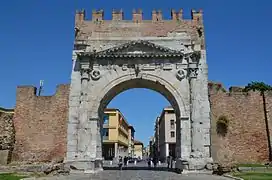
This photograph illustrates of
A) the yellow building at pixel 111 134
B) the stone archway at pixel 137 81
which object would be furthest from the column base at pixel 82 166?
the yellow building at pixel 111 134

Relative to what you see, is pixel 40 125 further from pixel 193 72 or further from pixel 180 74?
pixel 193 72

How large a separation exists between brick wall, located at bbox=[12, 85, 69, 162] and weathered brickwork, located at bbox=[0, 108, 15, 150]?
0.87 ft

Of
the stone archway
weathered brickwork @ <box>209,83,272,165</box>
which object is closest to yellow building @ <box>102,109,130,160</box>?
weathered brickwork @ <box>209,83,272,165</box>

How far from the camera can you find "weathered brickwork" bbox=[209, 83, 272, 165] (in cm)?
1755

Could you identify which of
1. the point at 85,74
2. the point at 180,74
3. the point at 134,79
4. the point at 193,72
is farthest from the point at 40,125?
the point at 193,72

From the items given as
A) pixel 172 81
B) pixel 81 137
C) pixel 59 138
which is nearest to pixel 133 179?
pixel 81 137

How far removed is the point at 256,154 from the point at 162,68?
696 cm

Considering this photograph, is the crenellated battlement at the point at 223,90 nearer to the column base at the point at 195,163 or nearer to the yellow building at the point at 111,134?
the column base at the point at 195,163

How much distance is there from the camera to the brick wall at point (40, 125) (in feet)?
57.1

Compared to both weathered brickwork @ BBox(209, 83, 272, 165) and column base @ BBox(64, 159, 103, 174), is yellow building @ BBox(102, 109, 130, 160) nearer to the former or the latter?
→ weathered brickwork @ BBox(209, 83, 272, 165)

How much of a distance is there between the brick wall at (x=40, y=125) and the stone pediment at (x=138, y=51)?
3249mm

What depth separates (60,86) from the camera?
17938 mm

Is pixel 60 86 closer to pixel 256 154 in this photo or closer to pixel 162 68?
pixel 162 68

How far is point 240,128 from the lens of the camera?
17.8 metres
